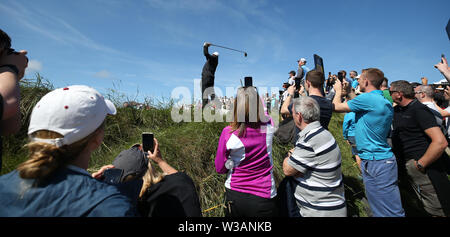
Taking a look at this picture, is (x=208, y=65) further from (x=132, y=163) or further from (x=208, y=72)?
(x=132, y=163)

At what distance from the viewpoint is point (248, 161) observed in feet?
6.25

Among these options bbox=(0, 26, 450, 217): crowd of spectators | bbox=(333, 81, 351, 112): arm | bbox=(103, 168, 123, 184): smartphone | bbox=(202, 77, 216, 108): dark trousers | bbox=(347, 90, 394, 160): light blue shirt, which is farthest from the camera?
bbox=(202, 77, 216, 108): dark trousers

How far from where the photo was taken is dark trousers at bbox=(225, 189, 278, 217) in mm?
Answer: 1833

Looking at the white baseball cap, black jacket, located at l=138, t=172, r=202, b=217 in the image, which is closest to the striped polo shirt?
black jacket, located at l=138, t=172, r=202, b=217

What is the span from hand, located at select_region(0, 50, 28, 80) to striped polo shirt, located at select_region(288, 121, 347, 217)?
2304mm

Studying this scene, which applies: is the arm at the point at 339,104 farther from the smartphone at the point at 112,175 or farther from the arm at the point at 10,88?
the arm at the point at 10,88

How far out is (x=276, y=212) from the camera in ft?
6.33

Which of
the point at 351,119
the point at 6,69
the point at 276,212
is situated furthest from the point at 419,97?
the point at 6,69

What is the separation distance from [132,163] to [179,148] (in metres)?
1.81

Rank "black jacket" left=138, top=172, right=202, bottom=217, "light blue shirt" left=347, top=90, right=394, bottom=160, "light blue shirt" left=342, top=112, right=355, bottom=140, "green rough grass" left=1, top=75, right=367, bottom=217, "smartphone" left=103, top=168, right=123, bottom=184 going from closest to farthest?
1. "smartphone" left=103, top=168, right=123, bottom=184
2. "black jacket" left=138, top=172, right=202, bottom=217
3. "light blue shirt" left=347, top=90, right=394, bottom=160
4. "green rough grass" left=1, top=75, right=367, bottom=217
5. "light blue shirt" left=342, top=112, right=355, bottom=140

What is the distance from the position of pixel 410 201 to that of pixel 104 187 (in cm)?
471

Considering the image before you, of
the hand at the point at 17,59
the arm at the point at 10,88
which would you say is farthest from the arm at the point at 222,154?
the hand at the point at 17,59

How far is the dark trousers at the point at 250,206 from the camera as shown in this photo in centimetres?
183

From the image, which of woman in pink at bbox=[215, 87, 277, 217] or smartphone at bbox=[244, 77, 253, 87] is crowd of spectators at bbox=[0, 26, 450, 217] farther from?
smartphone at bbox=[244, 77, 253, 87]
